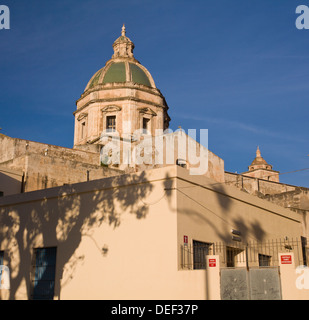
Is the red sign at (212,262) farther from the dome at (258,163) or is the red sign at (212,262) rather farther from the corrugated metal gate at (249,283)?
the dome at (258,163)

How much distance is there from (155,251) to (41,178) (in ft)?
38.9

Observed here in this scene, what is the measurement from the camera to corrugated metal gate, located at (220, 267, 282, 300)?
42.1 ft

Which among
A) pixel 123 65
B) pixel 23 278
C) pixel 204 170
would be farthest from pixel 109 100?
pixel 23 278

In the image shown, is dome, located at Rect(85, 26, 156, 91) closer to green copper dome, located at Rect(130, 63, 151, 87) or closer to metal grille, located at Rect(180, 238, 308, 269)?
green copper dome, located at Rect(130, 63, 151, 87)

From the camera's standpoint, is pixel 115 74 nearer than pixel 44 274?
No

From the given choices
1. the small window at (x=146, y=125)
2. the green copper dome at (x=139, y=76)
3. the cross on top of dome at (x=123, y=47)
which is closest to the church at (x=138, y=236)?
the small window at (x=146, y=125)

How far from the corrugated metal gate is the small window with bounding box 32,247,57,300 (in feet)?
21.3

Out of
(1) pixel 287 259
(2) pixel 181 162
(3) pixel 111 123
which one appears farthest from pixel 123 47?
(1) pixel 287 259

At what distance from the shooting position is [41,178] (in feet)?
79.9

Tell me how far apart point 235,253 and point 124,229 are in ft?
15.9

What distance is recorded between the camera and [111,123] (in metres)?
40.5

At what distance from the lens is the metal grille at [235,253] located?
14.3 metres

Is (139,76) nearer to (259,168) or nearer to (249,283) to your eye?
(259,168)
